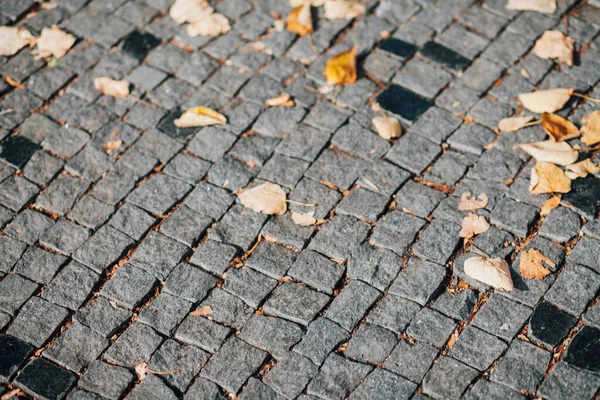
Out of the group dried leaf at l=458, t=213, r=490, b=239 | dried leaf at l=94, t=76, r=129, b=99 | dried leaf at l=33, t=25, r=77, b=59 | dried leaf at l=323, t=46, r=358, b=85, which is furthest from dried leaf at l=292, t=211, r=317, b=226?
dried leaf at l=33, t=25, r=77, b=59

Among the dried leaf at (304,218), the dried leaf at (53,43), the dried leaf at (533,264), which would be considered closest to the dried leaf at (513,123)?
the dried leaf at (533,264)

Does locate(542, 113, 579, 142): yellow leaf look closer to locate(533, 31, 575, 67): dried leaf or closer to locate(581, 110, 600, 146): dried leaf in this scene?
locate(581, 110, 600, 146): dried leaf

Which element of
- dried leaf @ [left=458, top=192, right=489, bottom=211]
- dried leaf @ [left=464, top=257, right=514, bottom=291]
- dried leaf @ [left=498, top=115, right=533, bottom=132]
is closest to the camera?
dried leaf @ [left=464, top=257, right=514, bottom=291]

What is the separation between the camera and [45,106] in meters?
4.49

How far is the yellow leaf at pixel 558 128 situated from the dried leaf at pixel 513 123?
111 millimetres

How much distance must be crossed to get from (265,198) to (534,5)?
244 centimetres

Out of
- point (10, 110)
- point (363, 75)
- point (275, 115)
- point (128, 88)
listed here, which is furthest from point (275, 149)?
point (10, 110)

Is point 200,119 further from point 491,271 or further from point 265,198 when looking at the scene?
point 491,271

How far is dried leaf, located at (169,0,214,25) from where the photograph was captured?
16.2 feet

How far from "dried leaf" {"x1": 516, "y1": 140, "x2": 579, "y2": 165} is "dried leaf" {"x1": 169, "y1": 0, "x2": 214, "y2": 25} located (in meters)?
2.44

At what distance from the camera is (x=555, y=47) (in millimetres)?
4461

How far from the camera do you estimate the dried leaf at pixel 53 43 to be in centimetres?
479

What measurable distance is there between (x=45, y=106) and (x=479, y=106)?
280 centimetres

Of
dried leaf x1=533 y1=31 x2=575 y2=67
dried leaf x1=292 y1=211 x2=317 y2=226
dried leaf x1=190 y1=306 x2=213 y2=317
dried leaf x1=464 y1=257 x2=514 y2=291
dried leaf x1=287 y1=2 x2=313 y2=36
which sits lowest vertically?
dried leaf x1=464 y1=257 x2=514 y2=291
